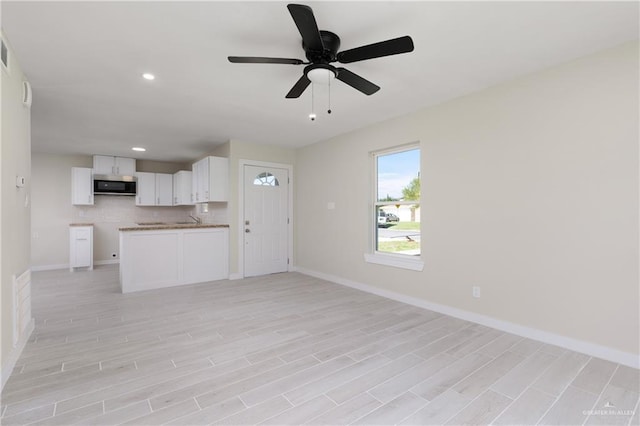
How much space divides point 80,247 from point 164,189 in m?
2.11

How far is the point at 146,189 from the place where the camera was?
730cm

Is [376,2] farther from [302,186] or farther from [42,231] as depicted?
[42,231]

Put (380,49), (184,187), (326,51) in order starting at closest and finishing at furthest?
(380,49)
(326,51)
(184,187)

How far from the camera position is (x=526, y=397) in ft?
6.42

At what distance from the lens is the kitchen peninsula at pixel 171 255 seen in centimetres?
452

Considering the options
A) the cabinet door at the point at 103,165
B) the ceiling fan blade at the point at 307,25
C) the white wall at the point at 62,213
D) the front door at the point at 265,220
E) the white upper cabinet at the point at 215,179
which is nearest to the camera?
the ceiling fan blade at the point at 307,25

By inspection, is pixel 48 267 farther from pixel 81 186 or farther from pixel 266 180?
pixel 266 180

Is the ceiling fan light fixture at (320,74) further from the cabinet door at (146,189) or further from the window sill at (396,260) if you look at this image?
the cabinet door at (146,189)

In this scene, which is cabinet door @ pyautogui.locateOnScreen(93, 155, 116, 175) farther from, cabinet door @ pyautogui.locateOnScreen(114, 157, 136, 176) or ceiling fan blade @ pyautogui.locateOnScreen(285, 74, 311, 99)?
ceiling fan blade @ pyautogui.locateOnScreen(285, 74, 311, 99)

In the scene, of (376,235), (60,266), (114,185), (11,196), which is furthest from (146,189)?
(376,235)

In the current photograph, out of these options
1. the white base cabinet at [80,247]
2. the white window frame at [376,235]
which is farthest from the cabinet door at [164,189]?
the white window frame at [376,235]

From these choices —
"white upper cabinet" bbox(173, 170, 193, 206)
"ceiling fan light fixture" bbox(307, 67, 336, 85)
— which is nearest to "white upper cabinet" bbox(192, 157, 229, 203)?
"white upper cabinet" bbox(173, 170, 193, 206)

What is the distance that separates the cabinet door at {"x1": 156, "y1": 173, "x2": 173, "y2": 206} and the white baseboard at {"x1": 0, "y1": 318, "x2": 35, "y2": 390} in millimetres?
4835

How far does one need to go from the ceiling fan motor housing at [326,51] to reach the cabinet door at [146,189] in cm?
646
